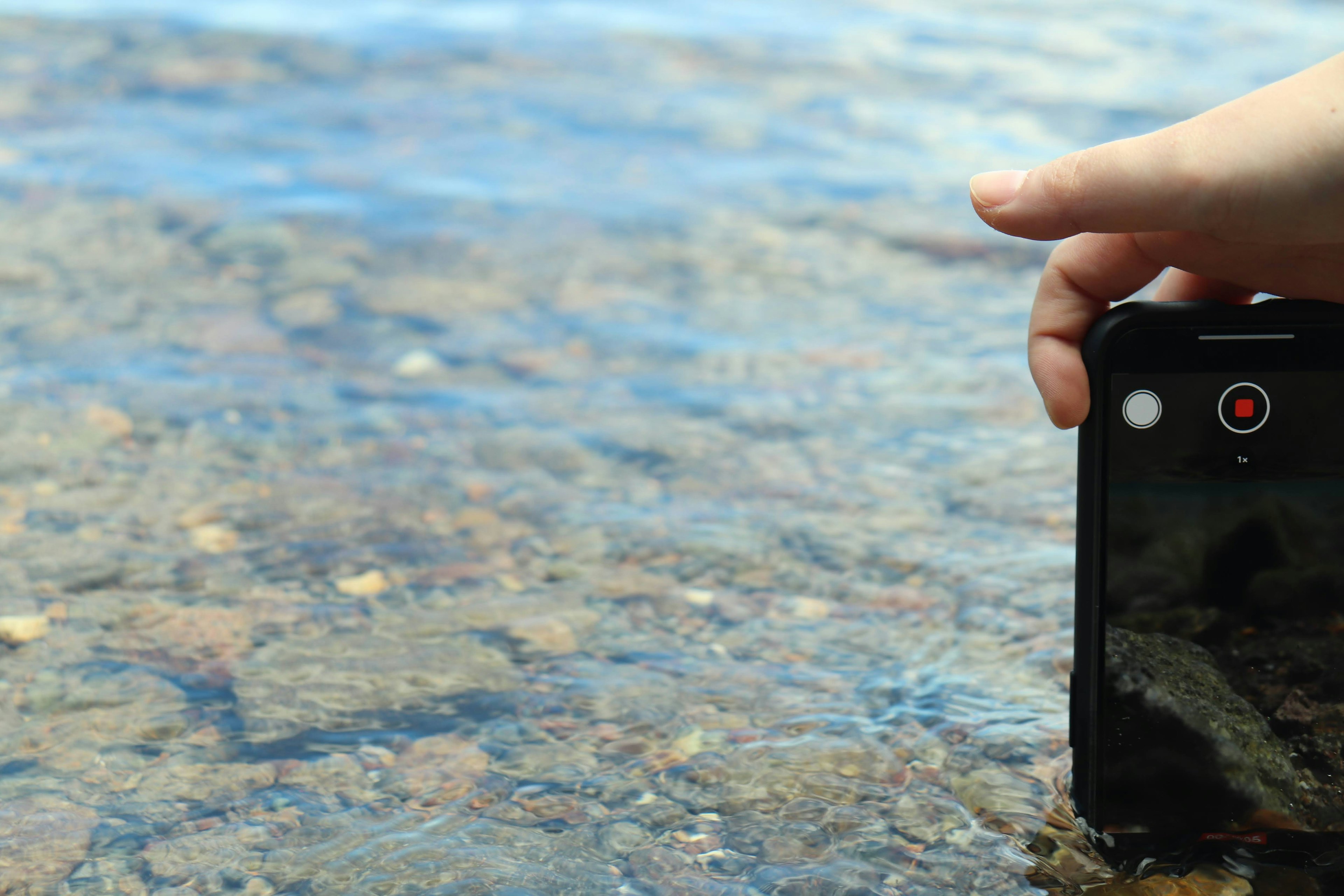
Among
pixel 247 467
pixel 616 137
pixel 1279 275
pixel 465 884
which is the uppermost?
pixel 616 137

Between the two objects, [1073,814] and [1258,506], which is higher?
[1258,506]

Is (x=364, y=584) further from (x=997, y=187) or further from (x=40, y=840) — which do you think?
(x=997, y=187)

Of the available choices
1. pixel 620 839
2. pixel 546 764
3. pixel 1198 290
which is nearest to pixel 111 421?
pixel 546 764

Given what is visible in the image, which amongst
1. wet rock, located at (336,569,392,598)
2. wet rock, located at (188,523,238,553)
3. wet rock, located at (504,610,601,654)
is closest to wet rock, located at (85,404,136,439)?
wet rock, located at (188,523,238,553)

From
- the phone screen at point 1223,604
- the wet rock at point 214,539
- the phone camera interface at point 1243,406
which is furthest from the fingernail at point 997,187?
the wet rock at point 214,539

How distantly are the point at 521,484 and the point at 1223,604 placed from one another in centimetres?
160

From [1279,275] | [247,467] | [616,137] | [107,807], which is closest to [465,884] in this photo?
[107,807]

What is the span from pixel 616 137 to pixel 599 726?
3627mm

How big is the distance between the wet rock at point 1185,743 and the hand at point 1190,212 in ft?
→ 1.11

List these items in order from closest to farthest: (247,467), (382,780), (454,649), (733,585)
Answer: (382,780), (454,649), (733,585), (247,467)

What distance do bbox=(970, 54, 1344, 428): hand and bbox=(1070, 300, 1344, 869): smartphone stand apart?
0.04 m

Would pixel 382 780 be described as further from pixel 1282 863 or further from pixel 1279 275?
pixel 1279 275

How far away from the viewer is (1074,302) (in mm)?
1484

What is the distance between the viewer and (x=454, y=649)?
206 cm
